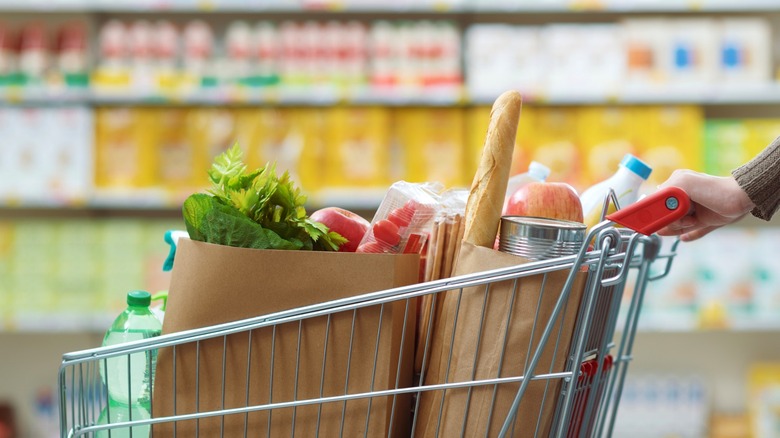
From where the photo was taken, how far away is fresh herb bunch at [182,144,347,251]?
0.99 m

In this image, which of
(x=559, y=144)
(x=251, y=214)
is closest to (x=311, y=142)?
(x=559, y=144)

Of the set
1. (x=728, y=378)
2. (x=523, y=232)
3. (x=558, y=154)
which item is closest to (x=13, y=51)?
(x=558, y=154)

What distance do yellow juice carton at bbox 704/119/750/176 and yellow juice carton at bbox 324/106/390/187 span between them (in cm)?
116

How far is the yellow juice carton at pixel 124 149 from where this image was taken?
3008 mm

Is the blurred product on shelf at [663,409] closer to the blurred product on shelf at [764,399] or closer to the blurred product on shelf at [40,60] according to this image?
the blurred product on shelf at [764,399]

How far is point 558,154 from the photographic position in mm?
2936

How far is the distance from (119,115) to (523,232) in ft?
7.86

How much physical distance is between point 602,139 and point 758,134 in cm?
56

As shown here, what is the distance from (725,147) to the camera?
298 cm

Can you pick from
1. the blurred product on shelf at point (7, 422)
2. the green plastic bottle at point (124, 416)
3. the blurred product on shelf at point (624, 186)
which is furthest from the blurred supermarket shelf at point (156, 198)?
the green plastic bottle at point (124, 416)

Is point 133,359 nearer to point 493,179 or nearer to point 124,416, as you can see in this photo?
point 124,416

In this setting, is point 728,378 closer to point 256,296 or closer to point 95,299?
point 95,299

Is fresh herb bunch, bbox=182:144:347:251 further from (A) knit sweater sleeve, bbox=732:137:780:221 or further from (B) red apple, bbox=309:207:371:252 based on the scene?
(A) knit sweater sleeve, bbox=732:137:780:221

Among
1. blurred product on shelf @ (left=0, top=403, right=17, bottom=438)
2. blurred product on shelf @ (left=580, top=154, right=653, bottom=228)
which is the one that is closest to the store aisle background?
blurred product on shelf @ (left=0, top=403, right=17, bottom=438)
